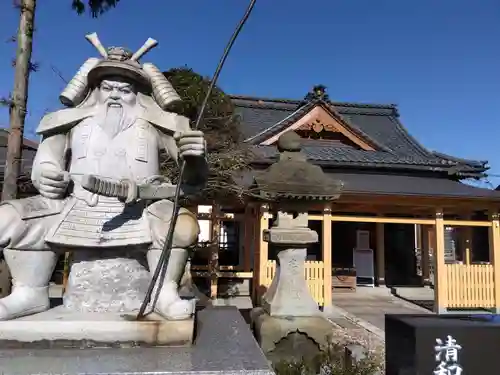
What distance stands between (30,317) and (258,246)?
26.6 ft

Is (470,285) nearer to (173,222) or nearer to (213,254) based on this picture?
(213,254)

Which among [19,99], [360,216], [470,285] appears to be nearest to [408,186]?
[360,216]

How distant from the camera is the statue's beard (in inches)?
103

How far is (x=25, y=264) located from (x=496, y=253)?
36.5ft

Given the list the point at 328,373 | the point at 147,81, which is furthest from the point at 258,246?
the point at 147,81

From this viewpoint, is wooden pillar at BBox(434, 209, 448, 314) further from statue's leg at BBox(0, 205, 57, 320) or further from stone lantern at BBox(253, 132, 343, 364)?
statue's leg at BBox(0, 205, 57, 320)

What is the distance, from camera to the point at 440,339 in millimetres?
3324

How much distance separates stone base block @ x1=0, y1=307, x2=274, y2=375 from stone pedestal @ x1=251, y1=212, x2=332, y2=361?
12.5ft

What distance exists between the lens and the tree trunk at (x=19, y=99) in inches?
230

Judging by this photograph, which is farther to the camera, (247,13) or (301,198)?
(301,198)

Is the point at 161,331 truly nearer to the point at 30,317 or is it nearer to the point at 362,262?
the point at 30,317

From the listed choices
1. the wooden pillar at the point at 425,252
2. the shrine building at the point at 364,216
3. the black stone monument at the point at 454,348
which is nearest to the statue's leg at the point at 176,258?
the black stone monument at the point at 454,348

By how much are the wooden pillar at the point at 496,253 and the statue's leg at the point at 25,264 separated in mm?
10788

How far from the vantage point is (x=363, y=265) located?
14.7 metres
